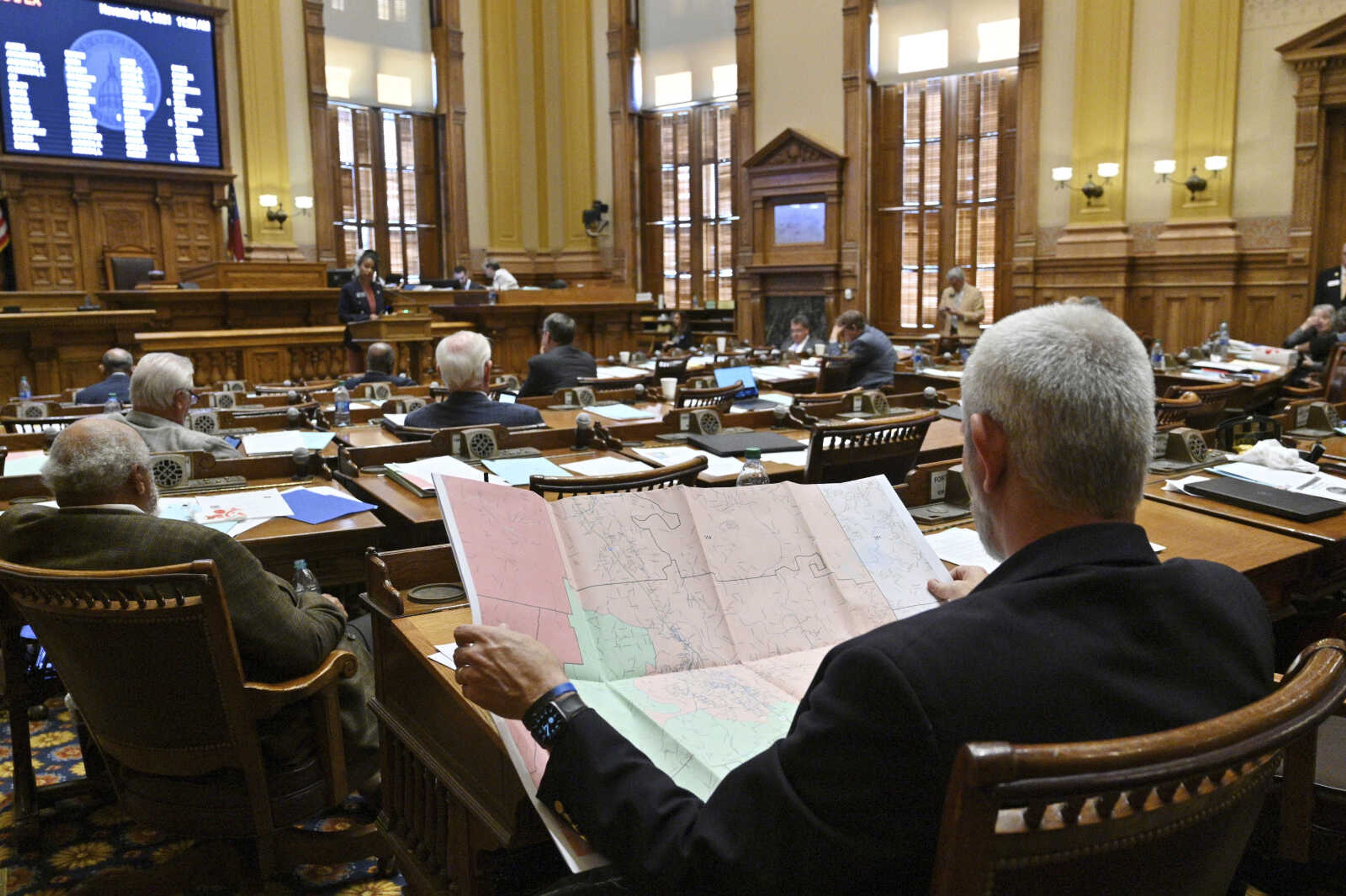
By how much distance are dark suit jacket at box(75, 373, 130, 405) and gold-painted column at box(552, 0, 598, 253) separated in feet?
39.1

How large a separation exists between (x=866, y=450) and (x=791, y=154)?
12118mm

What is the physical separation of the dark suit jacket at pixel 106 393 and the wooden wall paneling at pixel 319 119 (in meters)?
9.27

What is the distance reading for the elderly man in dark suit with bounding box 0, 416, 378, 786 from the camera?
2.06m

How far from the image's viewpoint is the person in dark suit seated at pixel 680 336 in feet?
47.3

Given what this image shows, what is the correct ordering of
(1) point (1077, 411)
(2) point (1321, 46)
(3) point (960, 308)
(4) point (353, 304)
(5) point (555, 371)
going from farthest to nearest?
(3) point (960, 308)
(4) point (353, 304)
(2) point (1321, 46)
(5) point (555, 371)
(1) point (1077, 411)

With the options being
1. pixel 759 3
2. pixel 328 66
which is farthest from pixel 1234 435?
pixel 328 66

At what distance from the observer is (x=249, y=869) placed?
90.2 inches

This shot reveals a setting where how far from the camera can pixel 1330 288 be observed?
10031 millimetres

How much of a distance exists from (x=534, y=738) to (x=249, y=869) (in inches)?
54.3

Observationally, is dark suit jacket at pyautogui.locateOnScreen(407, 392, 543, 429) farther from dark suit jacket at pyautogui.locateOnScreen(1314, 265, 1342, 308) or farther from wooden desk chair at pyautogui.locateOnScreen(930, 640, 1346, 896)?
dark suit jacket at pyautogui.locateOnScreen(1314, 265, 1342, 308)

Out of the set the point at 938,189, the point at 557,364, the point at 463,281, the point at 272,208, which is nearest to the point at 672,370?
the point at 557,364

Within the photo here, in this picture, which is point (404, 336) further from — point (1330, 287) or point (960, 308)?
point (1330, 287)

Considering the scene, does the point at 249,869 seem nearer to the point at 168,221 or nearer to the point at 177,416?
the point at 177,416

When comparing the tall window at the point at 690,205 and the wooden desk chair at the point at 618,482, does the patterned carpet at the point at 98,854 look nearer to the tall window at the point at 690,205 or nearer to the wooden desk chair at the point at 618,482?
the wooden desk chair at the point at 618,482
